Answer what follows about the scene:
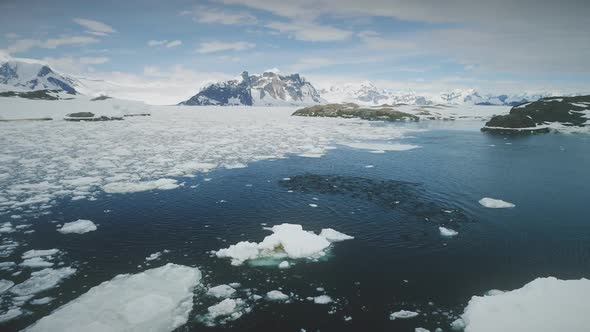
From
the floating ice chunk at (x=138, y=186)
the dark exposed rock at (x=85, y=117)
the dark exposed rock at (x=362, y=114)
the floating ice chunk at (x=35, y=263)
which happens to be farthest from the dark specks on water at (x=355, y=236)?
the dark exposed rock at (x=362, y=114)

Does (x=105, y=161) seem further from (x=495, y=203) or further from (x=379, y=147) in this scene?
(x=495, y=203)

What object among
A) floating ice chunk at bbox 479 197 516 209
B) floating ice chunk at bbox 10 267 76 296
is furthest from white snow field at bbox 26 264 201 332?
floating ice chunk at bbox 479 197 516 209

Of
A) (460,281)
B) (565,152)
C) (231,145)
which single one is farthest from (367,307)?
(565,152)

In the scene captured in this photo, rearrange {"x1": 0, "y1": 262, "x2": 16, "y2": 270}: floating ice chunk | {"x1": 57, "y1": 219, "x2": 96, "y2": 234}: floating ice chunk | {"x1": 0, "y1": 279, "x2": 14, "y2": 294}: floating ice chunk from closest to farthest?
{"x1": 0, "y1": 279, "x2": 14, "y2": 294}: floating ice chunk → {"x1": 0, "y1": 262, "x2": 16, "y2": 270}: floating ice chunk → {"x1": 57, "y1": 219, "x2": 96, "y2": 234}: floating ice chunk

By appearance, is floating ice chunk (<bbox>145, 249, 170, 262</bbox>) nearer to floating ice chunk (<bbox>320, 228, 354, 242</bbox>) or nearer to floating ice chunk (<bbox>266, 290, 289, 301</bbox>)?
floating ice chunk (<bbox>266, 290, 289, 301</bbox>)

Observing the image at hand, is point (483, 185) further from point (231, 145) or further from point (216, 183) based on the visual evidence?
point (231, 145)
